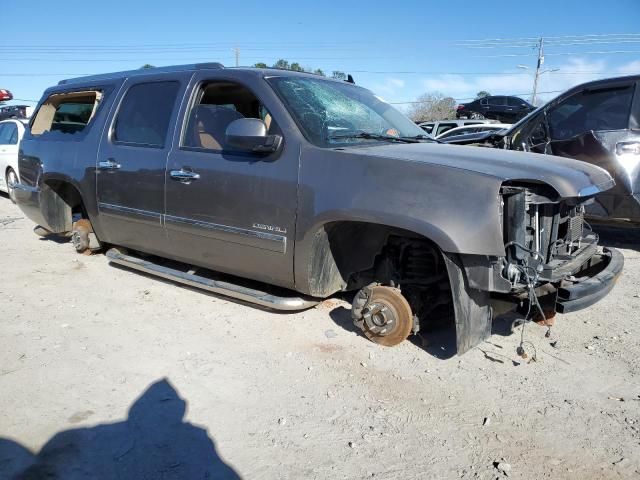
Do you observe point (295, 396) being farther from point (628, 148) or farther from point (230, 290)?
point (628, 148)

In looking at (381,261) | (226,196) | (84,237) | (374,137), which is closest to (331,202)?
(381,261)

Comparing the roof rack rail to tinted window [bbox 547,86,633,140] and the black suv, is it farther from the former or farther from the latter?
the black suv

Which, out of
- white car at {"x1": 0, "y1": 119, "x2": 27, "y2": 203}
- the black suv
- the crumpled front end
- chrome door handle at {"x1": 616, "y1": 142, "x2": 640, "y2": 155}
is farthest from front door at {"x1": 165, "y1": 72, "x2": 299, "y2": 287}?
the black suv

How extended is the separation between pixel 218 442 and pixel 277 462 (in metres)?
0.34

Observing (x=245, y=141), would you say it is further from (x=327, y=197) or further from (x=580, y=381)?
(x=580, y=381)

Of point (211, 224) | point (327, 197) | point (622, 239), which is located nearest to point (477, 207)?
point (327, 197)

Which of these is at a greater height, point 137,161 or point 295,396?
point 137,161

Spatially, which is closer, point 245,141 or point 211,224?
point 245,141

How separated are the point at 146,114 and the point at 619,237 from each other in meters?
6.02

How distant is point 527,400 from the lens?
296cm

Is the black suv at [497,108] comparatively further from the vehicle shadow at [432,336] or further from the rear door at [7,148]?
the vehicle shadow at [432,336]

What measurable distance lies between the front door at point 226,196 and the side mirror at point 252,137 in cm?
8

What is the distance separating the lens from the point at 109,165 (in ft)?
15.2

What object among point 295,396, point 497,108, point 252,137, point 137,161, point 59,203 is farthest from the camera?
point 497,108
